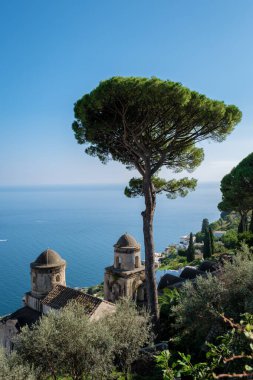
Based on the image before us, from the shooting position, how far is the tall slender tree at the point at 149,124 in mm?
12320

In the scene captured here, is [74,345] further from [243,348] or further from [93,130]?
[93,130]

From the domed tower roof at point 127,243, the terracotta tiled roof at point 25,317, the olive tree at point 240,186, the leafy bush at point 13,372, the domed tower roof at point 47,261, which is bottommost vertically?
the terracotta tiled roof at point 25,317

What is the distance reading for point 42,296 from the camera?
19.4 m

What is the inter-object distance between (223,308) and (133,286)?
34.2 feet

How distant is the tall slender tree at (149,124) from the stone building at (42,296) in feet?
21.7

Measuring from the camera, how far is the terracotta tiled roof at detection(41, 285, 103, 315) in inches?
642

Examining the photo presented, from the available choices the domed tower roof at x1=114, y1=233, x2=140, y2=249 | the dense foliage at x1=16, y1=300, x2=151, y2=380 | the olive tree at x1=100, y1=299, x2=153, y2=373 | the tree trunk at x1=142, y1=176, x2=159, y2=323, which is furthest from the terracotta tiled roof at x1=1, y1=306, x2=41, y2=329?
the olive tree at x1=100, y1=299, x2=153, y2=373

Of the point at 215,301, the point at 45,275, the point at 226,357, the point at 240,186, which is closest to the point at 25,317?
the point at 45,275

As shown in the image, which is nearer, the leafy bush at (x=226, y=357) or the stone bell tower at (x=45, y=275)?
the leafy bush at (x=226, y=357)

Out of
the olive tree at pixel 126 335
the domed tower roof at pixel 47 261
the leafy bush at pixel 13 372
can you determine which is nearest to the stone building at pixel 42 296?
the domed tower roof at pixel 47 261

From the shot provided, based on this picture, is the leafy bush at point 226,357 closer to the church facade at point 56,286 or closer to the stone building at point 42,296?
the stone building at point 42,296

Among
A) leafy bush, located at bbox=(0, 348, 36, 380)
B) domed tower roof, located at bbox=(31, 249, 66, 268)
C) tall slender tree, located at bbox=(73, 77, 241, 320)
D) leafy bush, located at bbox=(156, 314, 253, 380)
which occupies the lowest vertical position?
leafy bush, located at bbox=(0, 348, 36, 380)

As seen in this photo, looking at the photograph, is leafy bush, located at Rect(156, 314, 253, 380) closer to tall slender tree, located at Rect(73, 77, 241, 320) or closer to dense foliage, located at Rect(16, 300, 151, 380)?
dense foliage, located at Rect(16, 300, 151, 380)

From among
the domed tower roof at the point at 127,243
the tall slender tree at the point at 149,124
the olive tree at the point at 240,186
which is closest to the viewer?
the tall slender tree at the point at 149,124
